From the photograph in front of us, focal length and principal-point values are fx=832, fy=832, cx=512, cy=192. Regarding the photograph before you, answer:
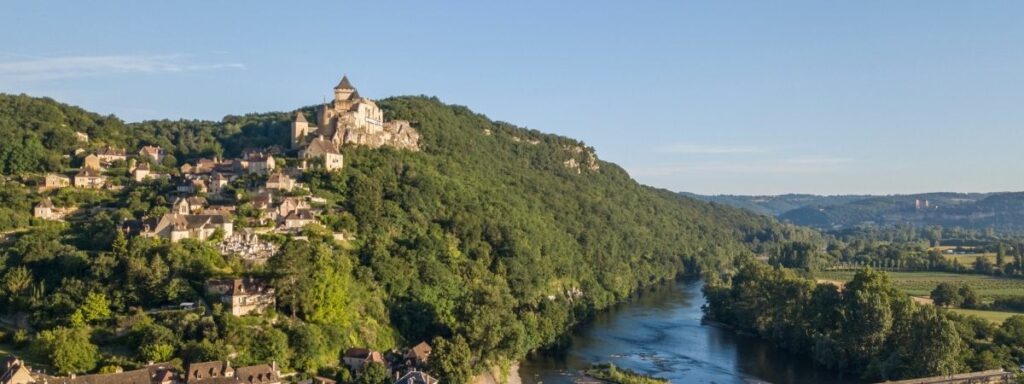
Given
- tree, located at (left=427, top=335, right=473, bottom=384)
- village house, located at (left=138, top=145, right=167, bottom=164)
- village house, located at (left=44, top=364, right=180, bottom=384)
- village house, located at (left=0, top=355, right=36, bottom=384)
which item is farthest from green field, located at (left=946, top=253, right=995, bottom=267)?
village house, located at (left=0, top=355, right=36, bottom=384)

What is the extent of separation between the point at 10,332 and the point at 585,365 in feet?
127

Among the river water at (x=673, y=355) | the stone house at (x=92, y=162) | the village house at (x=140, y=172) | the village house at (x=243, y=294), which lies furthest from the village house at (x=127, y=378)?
the stone house at (x=92, y=162)

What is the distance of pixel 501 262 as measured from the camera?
80.4 metres

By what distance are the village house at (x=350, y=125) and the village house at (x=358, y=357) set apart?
33.7 metres

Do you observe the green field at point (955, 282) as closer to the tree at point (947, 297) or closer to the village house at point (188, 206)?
the tree at point (947, 297)

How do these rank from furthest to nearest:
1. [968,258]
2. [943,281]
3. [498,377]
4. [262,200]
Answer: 1. [968,258]
2. [943,281]
3. [262,200]
4. [498,377]

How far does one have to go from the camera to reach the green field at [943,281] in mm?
92188

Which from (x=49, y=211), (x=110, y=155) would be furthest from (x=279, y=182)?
(x=110, y=155)

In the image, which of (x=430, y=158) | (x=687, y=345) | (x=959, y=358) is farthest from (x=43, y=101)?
(x=959, y=358)

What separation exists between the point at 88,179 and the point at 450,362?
4176 centimetres

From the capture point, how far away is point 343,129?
86.5 m

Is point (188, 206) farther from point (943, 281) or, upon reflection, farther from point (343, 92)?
point (943, 281)

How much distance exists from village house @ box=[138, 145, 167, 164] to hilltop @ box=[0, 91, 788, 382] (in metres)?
1.94

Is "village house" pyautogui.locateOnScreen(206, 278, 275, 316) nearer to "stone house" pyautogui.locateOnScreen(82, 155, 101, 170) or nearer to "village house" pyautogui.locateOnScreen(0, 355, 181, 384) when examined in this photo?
"village house" pyautogui.locateOnScreen(0, 355, 181, 384)
